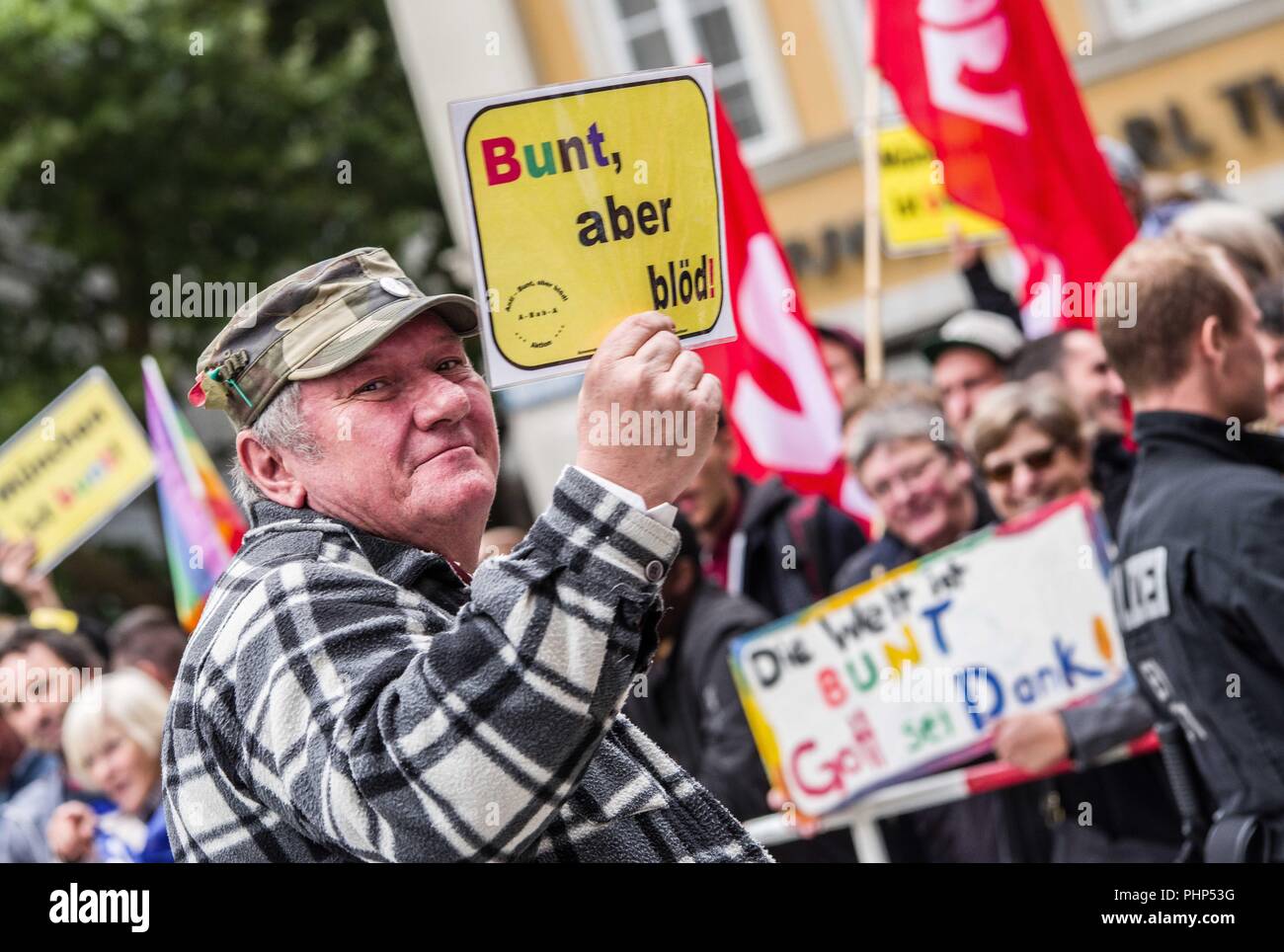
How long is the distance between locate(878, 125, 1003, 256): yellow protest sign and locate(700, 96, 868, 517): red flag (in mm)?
1920

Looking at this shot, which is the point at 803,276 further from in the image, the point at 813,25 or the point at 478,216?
the point at 478,216

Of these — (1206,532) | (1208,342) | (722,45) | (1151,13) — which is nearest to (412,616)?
(1206,532)

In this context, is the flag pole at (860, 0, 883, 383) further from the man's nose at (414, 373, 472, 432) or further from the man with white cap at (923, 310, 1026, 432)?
the man's nose at (414, 373, 472, 432)

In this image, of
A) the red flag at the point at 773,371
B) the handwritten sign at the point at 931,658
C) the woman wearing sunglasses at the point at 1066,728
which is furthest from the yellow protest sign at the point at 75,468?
the woman wearing sunglasses at the point at 1066,728

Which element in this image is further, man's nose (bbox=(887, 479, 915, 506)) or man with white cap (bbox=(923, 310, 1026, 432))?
man with white cap (bbox=(923, 310, 1026, 432))

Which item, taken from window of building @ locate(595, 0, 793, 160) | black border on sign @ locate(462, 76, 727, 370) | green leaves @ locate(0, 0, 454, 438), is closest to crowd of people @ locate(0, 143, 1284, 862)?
black border on sign @ locate(462, 76, 727, 370)

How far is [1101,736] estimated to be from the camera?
4395 mm

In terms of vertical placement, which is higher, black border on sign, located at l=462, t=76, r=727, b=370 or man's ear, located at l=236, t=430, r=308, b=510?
black border on sign, located at l=462, t=76, r=727, b=370

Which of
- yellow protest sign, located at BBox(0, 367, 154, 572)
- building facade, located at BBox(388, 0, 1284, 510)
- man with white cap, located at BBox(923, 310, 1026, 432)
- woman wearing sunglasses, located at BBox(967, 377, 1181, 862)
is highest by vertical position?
building facade, located at BBox(388, 0, 1284, 510)

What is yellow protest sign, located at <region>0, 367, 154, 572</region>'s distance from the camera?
696 centimetres

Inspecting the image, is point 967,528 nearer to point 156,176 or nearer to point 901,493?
point 901,493

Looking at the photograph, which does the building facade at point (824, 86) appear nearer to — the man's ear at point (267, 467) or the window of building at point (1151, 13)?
the window of building at point (1151, 13)
